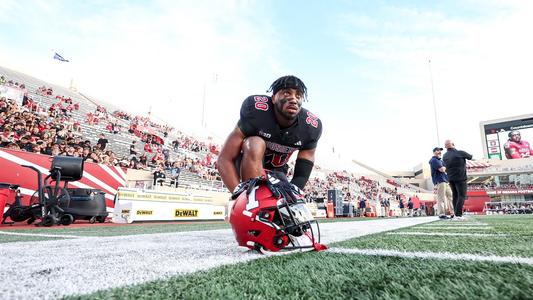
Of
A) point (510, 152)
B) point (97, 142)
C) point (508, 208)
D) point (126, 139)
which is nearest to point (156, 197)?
point (97, 142)

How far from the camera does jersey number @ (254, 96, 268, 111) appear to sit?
2.86 m

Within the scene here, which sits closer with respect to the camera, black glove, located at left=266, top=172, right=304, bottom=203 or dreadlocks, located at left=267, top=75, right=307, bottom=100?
black glove, located at left=266, top=172, right=304, bottom=203

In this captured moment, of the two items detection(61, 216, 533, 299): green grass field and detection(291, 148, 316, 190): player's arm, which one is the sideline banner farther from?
detection(61, 216, 533, 299): green grass field

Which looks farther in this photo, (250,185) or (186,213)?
(186,213)

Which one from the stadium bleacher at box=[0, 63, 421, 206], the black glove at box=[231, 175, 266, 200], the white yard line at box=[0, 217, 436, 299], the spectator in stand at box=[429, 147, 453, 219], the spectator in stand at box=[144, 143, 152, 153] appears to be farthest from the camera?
the spectator in stand at box=[144, 143, 152, 153]

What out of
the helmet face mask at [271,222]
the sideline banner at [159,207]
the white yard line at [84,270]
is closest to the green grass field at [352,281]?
the white yard line at [84,270]

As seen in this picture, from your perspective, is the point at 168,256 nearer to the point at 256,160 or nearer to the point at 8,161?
the point at 256,160

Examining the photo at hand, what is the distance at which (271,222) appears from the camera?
5.89ft

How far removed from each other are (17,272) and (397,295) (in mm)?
1516

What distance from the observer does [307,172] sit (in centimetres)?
316

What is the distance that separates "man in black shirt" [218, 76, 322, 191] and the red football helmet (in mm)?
588

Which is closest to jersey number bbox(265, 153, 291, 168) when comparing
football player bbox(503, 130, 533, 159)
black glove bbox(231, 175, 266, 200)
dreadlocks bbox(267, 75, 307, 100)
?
dreadlocks bbox(267, 75, 307, 100)

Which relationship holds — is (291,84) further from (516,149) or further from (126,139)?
(516,149)

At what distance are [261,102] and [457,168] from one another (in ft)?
20.5
